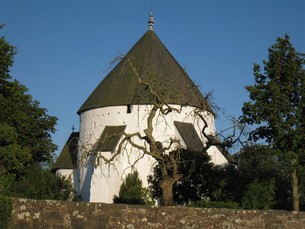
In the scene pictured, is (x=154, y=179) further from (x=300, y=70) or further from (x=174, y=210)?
(x=174, y=210)

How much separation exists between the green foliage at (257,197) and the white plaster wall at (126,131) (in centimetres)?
893

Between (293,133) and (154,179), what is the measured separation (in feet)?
45.3

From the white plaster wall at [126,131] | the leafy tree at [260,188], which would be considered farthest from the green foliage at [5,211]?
the white plaster wall at [126,131]

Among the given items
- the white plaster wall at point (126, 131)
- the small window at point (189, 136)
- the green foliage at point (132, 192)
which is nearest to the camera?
the green foliage at point (132, 192)

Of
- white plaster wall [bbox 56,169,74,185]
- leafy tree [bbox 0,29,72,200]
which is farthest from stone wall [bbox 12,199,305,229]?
white plaster wall [bbox 56,169,74,185]

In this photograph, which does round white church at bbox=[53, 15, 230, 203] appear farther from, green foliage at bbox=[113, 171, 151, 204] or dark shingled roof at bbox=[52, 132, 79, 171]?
green foliage at bbox=[113, 171, 151, 204]

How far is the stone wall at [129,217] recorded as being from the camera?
10.4 m

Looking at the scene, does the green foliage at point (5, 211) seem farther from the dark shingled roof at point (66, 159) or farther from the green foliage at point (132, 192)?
the dark shingled roof at point (66, 159)

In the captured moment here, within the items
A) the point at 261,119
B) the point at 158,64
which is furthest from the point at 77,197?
the point at 261,119

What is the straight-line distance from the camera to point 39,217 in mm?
10344

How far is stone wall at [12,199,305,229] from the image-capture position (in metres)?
10.4

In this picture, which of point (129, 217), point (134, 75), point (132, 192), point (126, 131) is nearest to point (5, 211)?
point (129, 217)

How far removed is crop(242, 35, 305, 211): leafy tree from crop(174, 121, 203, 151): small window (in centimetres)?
1389

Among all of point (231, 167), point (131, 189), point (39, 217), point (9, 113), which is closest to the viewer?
point (39, 217)
